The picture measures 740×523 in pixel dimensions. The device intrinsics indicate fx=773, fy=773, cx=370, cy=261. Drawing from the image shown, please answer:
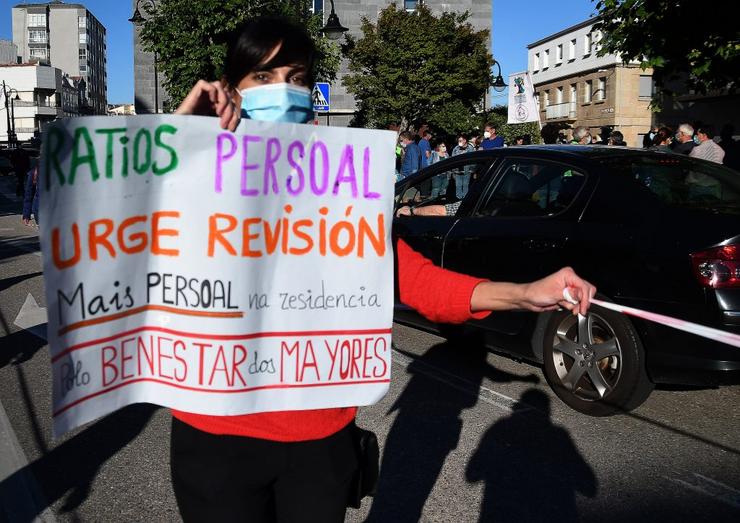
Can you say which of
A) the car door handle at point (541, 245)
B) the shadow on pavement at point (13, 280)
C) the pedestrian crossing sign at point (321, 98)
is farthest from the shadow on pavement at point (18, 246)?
the car door handle at point (541, 245)

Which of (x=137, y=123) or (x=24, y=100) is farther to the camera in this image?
(x=24, y=100)

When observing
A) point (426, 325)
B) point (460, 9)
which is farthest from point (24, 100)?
point (426, 325)

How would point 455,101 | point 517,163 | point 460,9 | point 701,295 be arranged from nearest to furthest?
point 701,295, point 517,163, point 455,101, point 460,9

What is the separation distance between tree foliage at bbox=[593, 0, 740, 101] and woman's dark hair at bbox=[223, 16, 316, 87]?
8.76 m

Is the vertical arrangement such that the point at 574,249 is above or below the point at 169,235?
below

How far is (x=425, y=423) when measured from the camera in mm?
4512

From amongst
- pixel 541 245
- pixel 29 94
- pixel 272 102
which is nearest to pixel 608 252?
pixel 541 245

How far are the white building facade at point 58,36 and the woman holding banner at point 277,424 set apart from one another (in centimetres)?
13132

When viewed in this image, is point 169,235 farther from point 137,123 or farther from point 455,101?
point 455,101

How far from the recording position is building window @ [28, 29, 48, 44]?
124600 millimetres

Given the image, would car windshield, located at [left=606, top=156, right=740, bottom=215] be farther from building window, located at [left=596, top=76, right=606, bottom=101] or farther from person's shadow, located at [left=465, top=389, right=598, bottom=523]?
building window, located at [left=596, top=76, right=606, bottom=101]

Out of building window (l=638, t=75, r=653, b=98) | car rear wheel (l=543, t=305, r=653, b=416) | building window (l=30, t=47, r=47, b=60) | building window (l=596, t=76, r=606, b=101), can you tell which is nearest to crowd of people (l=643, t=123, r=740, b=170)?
car rear wheel (l=543, t=305, r=653, b=416)

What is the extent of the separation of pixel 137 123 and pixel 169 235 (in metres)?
0.26

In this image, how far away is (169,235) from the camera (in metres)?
1.76
